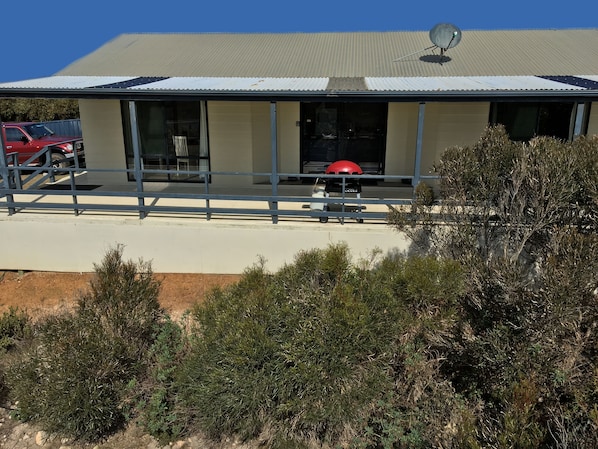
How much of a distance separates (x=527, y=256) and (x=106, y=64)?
10.3m

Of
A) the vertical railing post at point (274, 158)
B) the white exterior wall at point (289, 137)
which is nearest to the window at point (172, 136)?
the white exterior wall at point (289, 137)

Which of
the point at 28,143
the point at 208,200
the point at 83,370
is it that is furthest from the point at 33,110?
the point at 83,370

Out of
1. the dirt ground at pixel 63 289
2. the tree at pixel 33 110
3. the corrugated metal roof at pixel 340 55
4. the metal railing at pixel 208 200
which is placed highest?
the corrugated metal roof at pixel 340 55

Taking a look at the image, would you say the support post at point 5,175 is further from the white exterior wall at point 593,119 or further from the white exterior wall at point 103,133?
the white exterior wall at point 593,119

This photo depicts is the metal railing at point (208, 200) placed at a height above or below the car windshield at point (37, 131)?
below

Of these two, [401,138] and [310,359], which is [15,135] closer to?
[401,138]

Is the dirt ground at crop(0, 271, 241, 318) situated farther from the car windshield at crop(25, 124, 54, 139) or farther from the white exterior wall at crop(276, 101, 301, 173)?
the car windshield at crop(25, 124, 54, 139)

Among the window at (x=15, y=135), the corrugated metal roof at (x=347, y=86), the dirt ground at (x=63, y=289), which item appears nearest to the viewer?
the dirt ground at (x=63, y=289)

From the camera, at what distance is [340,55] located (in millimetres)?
11297

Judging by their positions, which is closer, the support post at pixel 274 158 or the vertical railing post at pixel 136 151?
the support post at pixel 274 158

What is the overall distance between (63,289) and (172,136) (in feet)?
13.5

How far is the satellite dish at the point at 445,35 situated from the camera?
34.0 feet

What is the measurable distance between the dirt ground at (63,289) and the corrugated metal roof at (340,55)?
4.92 m

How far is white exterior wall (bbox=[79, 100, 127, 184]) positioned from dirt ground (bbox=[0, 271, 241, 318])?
334 cm
